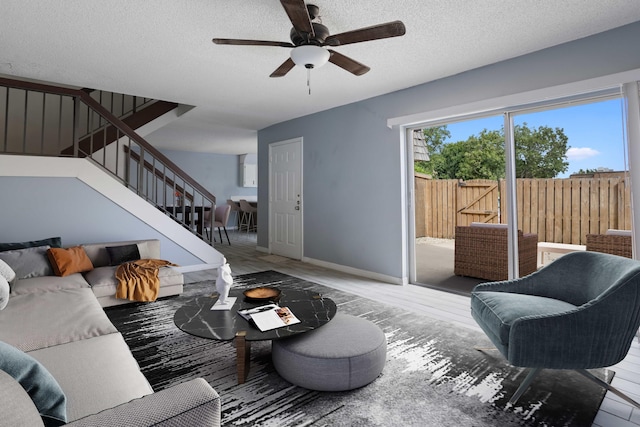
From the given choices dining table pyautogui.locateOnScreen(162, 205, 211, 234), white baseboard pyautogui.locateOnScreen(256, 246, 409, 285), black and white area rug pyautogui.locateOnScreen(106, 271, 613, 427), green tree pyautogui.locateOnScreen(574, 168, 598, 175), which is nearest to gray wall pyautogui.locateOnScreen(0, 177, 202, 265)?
dining table pyautogui.locateOnScreen(162, 205, 211, 234)

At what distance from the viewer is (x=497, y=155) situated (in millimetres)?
3652

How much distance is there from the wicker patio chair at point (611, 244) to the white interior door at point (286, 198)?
394 cm

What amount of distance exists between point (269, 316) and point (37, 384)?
4.37 ft

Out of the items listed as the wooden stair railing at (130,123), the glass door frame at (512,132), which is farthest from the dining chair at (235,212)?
the glass door frame at (512,132)

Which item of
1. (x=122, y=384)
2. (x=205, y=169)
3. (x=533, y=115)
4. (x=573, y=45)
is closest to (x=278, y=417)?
(x=122, y=384)

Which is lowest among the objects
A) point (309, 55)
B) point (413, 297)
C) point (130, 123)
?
point (413, 297)

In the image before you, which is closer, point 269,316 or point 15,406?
point 15,406

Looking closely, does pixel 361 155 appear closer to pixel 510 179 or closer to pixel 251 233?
pixel 510 179

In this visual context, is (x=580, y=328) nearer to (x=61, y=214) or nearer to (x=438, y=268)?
(x=438, y=268)

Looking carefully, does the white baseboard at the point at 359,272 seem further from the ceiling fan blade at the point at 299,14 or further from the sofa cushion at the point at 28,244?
the sofa cushion at the point at 28,244

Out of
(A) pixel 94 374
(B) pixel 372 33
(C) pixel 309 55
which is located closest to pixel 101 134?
(C) pixel 309 55

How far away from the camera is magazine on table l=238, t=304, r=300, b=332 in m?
2.01

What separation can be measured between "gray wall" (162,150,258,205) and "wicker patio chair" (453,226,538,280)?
25.7 feet

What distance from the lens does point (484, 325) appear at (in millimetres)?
2090
